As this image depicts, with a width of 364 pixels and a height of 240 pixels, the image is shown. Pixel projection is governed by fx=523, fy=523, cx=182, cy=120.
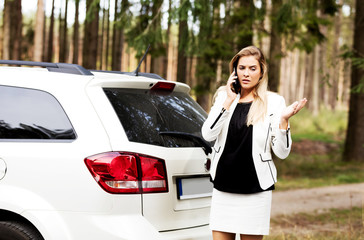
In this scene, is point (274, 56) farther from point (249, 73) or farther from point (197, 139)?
point (249, 73)

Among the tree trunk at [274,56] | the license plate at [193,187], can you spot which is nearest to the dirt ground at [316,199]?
the tree trunk at [274,56]

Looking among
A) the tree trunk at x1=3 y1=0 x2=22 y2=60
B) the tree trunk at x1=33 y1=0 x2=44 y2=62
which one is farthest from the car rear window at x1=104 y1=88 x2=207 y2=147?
the tree trunk at x1=3 y1=0 x2=22 y2=60

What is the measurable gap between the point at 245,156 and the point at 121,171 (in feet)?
2.62

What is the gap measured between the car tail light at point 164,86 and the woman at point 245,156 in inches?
23.0

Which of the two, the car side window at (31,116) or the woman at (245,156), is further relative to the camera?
the car side window at (31,116)

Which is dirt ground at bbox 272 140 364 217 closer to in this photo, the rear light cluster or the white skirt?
the white skirt

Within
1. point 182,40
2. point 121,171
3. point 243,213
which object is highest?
point 182,40

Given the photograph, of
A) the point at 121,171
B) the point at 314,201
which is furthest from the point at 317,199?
the point at 121,171

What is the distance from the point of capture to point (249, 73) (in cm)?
349

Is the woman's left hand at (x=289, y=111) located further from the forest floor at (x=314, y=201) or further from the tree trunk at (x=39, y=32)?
the tree trunk at (x=39, y=32)

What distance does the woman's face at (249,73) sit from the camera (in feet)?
11.4

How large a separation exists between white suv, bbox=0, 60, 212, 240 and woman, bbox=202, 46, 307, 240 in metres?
0.33

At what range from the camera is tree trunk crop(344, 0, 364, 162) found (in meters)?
15.6

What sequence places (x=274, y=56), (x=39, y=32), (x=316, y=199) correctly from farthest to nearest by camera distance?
1. (x=39, y=32)
2. (x=274, y=56)
3. (x=316, y=199)
